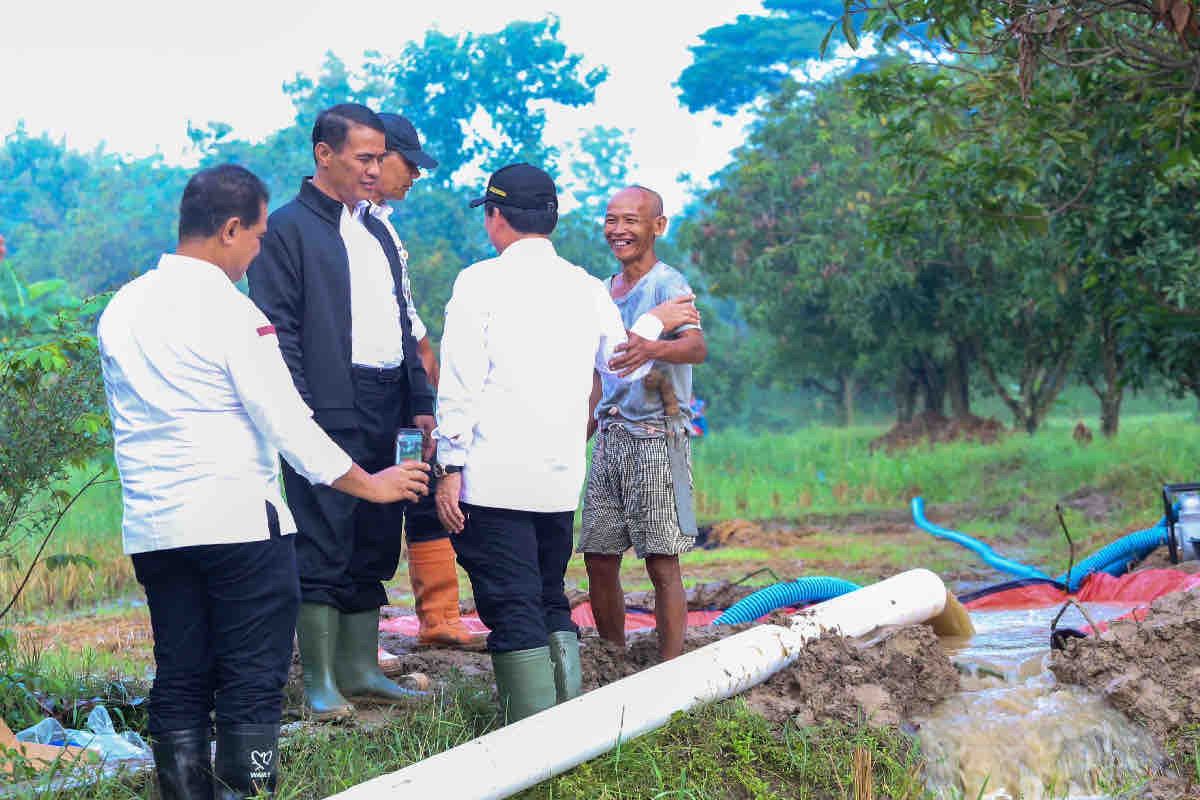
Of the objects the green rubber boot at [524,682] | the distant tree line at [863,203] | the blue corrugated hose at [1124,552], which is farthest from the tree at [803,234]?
the green rubber boot at [524,682]

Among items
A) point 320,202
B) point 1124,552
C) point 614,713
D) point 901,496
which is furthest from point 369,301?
point 901,496

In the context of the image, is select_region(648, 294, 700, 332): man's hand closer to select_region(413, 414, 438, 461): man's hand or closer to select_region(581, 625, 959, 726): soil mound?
select_region(413, 414, 438, 461): man's hand

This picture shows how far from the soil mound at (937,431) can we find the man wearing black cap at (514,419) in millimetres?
17640

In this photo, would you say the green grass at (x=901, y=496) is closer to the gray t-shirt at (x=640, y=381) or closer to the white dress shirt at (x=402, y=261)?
the white dress shirt at (x=402, y=261)

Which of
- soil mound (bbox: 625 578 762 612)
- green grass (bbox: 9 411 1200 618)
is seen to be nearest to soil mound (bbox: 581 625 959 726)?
soil mound (bbox: 625 578 762 612)

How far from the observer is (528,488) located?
4.43 meters

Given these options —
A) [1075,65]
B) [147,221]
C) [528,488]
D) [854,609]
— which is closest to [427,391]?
[528,488]

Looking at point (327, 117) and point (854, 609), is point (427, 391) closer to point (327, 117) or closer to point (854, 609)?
point (327, 117)

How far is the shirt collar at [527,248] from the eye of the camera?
456 centimetres

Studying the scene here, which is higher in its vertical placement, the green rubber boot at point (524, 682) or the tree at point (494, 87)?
the tree at point (494, 87)

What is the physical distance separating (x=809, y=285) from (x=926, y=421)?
414 cm

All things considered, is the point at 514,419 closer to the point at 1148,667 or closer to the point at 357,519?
the point at 357,519

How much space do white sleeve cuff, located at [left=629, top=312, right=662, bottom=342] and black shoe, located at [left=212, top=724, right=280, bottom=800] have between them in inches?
75.3

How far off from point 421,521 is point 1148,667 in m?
2.91
